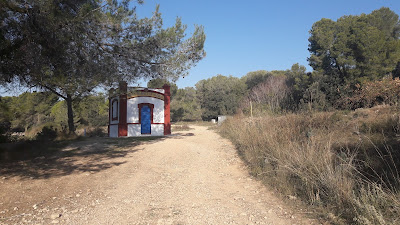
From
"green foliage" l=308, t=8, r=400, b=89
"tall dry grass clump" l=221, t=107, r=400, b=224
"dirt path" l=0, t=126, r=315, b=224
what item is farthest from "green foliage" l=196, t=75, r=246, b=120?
"dirt path" l=0, t=126, r=315, b=224

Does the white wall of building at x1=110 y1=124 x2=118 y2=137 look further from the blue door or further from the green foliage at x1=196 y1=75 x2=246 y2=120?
the green foliage at x1=196 y1=75 x2=246 y2=120

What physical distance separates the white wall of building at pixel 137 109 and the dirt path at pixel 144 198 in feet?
39.0

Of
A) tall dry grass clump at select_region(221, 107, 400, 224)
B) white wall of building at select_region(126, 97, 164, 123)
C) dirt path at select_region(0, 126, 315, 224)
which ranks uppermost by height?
white wall of building at select_region(126, 97, 164, 123)

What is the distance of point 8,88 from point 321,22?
113ft

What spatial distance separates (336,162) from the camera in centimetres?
465

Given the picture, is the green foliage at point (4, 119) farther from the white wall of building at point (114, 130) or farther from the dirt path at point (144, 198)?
the dirt path at point (144, 198)

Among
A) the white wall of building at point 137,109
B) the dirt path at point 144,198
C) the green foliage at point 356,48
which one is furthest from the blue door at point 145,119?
the green foliage at point 356,48

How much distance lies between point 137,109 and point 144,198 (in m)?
15.1

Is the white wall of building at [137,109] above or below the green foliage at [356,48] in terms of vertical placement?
below

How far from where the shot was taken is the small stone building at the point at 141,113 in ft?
62.1

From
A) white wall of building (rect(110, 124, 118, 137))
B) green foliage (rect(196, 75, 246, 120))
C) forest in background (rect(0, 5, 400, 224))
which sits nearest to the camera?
forest in background (rect(0, 5, 400, 224))

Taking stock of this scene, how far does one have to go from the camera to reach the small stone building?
18.9 metres

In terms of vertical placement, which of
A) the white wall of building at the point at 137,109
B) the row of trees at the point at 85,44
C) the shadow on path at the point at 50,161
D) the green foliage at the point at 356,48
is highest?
the green foliage at the point at 356,48

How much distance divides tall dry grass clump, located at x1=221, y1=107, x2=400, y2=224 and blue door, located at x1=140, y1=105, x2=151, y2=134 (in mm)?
11606
